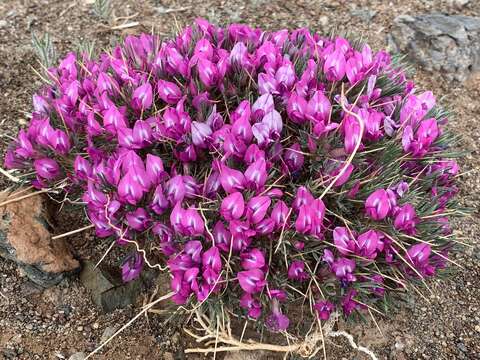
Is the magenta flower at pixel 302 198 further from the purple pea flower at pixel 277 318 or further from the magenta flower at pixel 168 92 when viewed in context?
the magenta flower at pixel 168 92

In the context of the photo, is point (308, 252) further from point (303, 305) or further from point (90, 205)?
point (90, 205)

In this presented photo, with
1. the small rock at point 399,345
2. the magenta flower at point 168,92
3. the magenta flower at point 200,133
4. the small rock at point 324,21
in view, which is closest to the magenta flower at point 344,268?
the magenta flower at point 200,133

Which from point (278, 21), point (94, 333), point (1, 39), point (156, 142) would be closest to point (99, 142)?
point (156, 142)

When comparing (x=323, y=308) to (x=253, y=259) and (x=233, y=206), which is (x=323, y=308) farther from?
(x=233, y=206)

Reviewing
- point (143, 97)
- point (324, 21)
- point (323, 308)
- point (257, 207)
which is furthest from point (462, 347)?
point (324, 21)

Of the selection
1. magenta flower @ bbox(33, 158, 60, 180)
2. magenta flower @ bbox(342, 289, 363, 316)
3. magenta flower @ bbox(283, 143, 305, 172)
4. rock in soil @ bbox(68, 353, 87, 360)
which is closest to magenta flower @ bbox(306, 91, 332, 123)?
magenta flower @ bbox(283, 143, 305, 172)

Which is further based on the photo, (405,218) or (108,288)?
(108,288)

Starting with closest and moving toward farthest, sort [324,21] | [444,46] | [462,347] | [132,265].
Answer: [132,265], [462,347], [444,46], [324,21]
